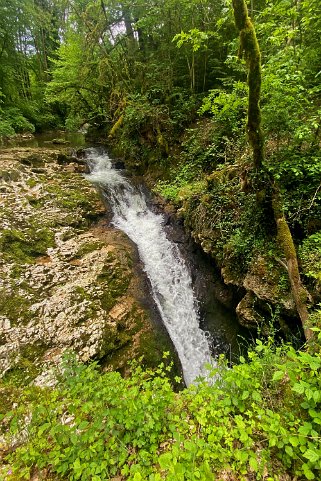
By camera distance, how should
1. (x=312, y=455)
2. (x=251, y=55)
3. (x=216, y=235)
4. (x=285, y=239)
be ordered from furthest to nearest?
(x=216, y=235) < (x=285, y=239) < (x=251, y=55) < (x=312, y=455)

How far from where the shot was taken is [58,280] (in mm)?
5277

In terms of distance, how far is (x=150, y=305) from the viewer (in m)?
5.87

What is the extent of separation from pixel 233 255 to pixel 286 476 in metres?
3.65

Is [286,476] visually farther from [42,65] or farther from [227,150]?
[42,65]

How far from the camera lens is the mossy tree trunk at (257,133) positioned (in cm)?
363

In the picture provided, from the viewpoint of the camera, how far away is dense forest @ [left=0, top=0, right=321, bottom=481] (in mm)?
1972

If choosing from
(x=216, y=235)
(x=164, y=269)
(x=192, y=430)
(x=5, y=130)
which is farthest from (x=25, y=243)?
(x=5, y=130)

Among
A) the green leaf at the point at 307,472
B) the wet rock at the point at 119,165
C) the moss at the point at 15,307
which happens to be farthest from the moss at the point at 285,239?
the wet rock at the point at 119,165

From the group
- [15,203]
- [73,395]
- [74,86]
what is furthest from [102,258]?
[74,86]

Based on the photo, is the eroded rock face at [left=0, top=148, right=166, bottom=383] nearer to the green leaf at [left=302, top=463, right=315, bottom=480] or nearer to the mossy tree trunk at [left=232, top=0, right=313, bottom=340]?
the mossy tree trunk at [left=232, top=0, right=313, bottom=340]

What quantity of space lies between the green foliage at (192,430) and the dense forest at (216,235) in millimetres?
13

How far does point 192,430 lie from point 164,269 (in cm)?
462

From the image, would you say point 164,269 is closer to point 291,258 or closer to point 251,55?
point 291,258

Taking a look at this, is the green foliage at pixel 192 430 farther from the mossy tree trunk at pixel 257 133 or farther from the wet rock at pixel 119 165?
the wet rock at pixel 119 165
